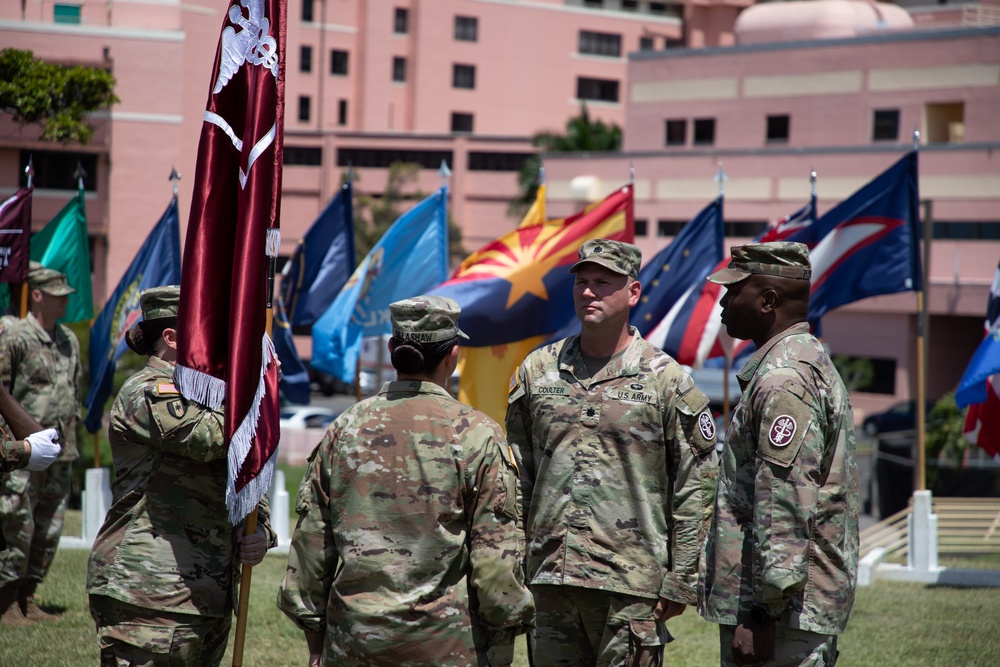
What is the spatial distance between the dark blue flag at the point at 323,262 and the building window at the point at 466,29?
161 ft

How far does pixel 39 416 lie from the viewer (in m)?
7.88

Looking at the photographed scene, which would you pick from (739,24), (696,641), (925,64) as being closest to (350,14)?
(739,24)

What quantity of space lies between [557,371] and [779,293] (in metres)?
1.12

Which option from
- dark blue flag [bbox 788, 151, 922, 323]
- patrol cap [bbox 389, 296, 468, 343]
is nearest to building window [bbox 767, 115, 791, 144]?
dark blue flag [bbox 788, 151, 922, 323]

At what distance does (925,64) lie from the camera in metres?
39.0

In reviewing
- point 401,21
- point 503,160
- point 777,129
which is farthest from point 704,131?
point 401,21

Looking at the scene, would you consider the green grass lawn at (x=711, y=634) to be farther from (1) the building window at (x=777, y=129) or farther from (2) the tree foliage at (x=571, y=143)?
(2) the tree foliage at (x=571, y=143)

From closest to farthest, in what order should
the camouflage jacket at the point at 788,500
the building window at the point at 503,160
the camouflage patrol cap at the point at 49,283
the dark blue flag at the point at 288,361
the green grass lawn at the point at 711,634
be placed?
the camouflage jacket at the point at 788,500
the green grass lawn at the point at 711,634
the camouflage patrol cap at the point at 49,283
the dark blue flag at the point at 288,361
the building window at the point at 503,160

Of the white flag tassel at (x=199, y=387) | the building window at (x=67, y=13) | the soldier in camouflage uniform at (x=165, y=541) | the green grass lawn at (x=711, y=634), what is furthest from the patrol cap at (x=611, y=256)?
the building window at (x=67, y=13)

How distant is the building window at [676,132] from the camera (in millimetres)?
45031

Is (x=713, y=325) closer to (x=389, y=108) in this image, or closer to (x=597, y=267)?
(x=597, y=267)

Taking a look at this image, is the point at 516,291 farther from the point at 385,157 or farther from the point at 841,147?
the point at 385,157

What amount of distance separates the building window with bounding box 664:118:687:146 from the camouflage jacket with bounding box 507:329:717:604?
41269 millimetres

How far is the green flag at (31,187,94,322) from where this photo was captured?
1119cm
